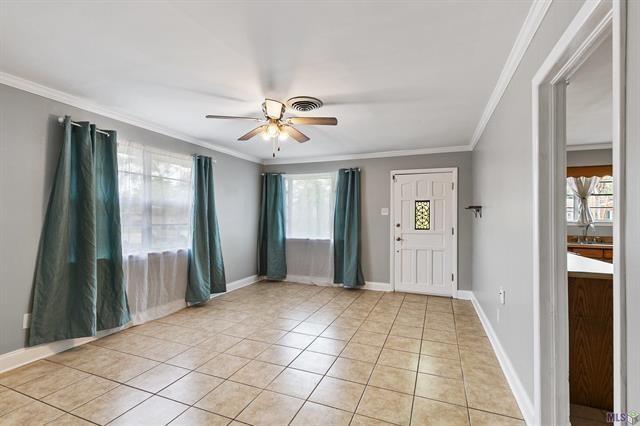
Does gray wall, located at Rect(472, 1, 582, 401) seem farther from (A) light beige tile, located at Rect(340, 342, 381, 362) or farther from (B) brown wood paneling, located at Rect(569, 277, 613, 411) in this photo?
(A) light beige tile, located at Rect(340, 342, 381, 362)

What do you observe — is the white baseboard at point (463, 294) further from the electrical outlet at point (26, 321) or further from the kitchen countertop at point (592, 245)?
the electrical outlet at point (26, 321)

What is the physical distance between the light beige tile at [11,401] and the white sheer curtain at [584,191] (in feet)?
20.4

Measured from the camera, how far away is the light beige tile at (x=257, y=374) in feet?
7.30

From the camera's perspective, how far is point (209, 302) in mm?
4309

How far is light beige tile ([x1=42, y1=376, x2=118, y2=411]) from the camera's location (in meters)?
1.97

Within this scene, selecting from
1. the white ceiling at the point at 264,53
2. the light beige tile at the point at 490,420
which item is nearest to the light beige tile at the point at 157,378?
the light beige tile at the point at 490,420

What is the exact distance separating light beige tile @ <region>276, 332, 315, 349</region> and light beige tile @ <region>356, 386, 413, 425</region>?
0.93 metres

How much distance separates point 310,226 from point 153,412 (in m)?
3.87

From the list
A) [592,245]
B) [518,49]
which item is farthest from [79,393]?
[592,245]

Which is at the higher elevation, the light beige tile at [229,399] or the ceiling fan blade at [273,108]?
the ceiling fan blade at [273,108]

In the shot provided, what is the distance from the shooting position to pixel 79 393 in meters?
2.08

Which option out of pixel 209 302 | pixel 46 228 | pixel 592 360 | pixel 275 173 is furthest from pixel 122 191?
pixel 592 360

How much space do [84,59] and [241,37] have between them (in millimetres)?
1285

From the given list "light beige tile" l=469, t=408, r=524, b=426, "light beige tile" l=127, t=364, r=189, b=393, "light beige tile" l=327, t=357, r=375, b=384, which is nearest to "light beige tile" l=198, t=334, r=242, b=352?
"light beige tile" l=127, t=364, r=189, b=393
